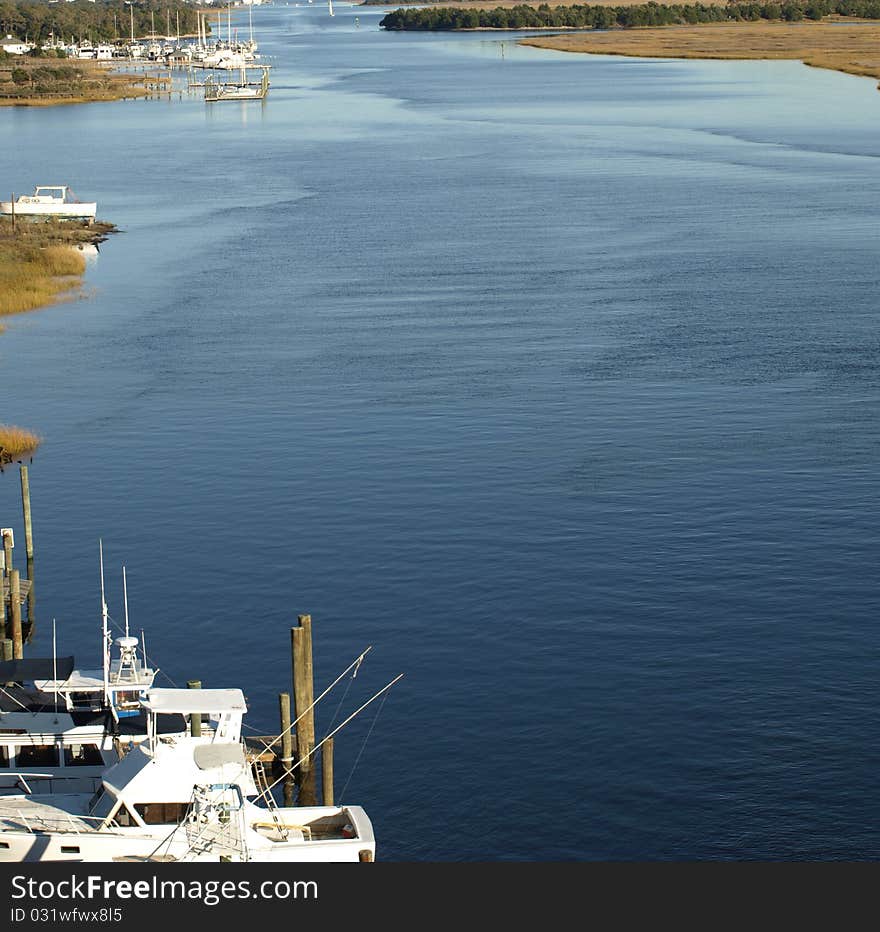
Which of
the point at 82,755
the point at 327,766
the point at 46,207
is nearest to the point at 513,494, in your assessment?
the point at 327,766

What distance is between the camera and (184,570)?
2223 inches

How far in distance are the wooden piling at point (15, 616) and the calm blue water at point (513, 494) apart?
88.7 inches

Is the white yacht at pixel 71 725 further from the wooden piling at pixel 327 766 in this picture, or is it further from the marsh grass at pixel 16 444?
the marsh grass at pixel 16 444

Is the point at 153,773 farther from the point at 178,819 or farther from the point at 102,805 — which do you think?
the point at 102,805

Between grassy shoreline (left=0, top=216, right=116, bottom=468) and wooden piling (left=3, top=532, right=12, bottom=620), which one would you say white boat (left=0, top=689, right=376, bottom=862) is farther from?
grassy shoreline (left=0, top=216, right=116, bottom=468)

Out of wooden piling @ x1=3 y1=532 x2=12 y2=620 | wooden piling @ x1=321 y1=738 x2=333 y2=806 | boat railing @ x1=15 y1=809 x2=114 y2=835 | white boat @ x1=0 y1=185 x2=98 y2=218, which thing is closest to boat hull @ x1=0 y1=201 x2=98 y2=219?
white boat @ x1=0 y1=185 x2=98 y2=218

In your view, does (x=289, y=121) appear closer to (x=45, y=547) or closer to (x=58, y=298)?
(x=58, y=298)

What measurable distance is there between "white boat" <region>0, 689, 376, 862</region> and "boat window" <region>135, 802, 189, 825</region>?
0.02m

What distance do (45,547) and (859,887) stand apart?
115 ft

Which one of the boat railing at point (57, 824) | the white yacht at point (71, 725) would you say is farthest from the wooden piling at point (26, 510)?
the boat railing at point (57, 824)

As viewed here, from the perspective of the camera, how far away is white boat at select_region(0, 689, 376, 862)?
115 ft

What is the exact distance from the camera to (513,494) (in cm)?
6266

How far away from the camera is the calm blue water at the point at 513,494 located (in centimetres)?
4275

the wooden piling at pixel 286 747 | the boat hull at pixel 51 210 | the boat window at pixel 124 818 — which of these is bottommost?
the wooden piling at pixel 286 747
